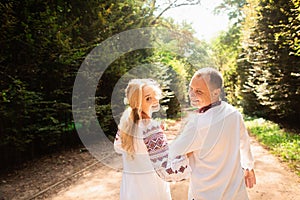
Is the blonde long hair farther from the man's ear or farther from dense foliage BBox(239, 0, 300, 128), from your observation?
dense foliage BBox(239, 0, 300, 128)

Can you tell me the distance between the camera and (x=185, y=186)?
15.8 feet

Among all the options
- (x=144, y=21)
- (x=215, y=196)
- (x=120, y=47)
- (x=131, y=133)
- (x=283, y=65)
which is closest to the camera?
(x=215, y=196)

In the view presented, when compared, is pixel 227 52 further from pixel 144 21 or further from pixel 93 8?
pixel 93 8

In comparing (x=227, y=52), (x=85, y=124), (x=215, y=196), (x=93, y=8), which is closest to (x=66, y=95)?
(x=85, y=124)

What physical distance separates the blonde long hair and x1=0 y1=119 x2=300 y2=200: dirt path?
1.45 meters

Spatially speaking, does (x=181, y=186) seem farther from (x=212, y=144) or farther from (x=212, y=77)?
(x=212, y=77)

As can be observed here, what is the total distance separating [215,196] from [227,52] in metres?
36.0

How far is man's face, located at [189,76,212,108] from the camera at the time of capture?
72.7 inches

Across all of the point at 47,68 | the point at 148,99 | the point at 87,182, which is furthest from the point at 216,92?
the point at 47,68

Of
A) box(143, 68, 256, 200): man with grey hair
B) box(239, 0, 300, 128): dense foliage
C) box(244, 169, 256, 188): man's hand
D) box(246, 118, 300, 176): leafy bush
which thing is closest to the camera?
box(143, 68, 256, 200): man with grey hair

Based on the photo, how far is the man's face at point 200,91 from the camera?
1.85 metres

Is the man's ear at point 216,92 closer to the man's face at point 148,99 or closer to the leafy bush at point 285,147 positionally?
the man's face at point 148,99

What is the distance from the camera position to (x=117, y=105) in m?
8.70

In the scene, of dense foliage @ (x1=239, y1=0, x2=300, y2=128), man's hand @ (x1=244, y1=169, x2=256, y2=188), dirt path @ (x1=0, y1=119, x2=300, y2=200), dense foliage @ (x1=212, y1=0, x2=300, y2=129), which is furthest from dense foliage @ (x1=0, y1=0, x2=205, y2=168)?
dense foliage @ (x1=239, y1=0, x2=300, y2=128)
